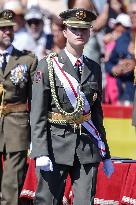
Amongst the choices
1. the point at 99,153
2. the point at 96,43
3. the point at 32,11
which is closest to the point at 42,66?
the point at 99,153

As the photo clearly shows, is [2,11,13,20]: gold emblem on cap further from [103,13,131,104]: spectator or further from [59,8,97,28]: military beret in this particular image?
[103,13,131,104]: spectator

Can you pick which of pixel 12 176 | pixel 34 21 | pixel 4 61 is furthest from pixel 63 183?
pixel 34 21

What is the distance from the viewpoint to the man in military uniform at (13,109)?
8336 millimetres

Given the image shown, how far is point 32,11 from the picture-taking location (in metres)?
13.0

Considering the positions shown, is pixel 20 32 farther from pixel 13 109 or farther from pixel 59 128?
pixel 59 128

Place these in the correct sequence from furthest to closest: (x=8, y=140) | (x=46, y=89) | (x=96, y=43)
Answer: (x=96, y=43) < (x=8, y=140) < (x=46, y=89)

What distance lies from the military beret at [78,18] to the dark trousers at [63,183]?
1108mm

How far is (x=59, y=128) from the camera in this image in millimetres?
6852

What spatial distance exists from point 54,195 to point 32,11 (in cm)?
652

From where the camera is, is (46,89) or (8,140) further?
(8,140)

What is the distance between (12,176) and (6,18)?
5.18 ft

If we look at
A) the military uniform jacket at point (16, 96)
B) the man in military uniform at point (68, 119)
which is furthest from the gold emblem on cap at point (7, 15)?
the man in military uniform at point (68, 119)

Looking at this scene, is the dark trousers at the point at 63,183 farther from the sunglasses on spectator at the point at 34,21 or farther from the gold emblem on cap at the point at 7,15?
the sunglasses on spectator at the point at 34,21

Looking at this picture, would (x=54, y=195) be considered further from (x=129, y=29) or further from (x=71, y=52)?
(x=129, y=29)
